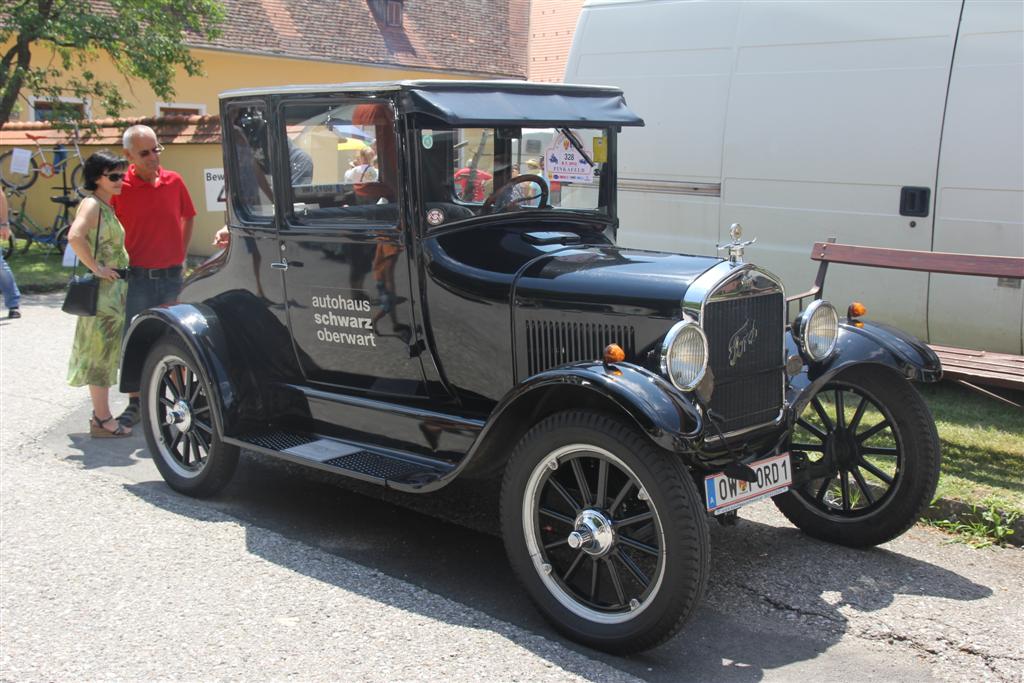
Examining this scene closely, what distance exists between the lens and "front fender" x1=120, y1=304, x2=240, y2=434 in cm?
491

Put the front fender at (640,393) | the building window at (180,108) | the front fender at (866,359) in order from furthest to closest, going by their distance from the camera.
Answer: the building window at (180,108) → the front fender at (866,359) → the front fender at (640,393)

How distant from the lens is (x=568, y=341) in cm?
402

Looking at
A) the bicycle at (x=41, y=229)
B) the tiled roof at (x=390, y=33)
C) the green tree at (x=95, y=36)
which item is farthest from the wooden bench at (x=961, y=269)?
the tiled roof at (x=390, y=33)

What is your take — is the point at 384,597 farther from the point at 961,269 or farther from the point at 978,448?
the point at 961,269

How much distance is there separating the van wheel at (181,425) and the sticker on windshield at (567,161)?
2.00m

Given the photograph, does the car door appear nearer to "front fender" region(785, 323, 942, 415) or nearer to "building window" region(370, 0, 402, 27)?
"front fender" region(785, 323, 942, 415)

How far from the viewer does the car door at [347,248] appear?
450 centimetres

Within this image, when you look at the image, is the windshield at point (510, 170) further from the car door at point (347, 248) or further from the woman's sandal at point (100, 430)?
the woman's sandal at point (100, 430)

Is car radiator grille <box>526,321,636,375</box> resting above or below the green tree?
below

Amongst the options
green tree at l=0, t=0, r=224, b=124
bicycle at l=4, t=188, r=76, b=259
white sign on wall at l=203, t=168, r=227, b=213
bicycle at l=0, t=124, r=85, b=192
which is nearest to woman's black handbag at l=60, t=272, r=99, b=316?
white sign on wall at l=203, t=168, r=227, b=213

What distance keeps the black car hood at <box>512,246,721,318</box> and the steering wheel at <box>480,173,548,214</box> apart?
1.42 ft

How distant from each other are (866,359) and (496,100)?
1.97m

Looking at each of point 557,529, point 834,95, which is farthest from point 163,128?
point 557,529

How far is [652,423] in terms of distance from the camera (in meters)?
3.38
